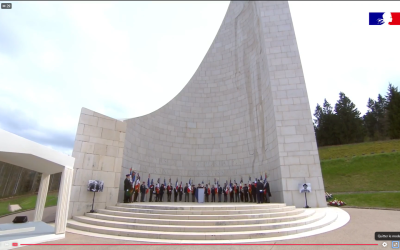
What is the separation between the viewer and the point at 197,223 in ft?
19.8

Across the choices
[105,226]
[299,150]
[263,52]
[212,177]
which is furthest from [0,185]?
[263,52]

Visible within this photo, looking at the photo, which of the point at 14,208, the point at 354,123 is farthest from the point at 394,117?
the point at 14,208

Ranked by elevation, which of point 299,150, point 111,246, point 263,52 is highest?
point 263,52

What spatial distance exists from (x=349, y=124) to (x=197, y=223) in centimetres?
3413

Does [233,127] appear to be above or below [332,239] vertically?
above

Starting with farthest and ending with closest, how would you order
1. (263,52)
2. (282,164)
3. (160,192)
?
(263,52), (160,192), (282,164)

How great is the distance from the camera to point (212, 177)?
49.6 feet

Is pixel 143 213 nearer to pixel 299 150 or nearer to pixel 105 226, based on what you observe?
pixel 105 226

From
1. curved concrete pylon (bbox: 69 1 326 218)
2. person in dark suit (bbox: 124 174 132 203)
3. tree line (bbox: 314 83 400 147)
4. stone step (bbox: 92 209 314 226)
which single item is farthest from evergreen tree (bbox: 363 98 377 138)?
person in dark suit (bbox: 124 174 132 203)

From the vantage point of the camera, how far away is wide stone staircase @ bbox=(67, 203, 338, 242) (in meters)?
5.35

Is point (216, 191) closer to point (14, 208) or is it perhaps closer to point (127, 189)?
point (127, 189)

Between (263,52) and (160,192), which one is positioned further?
(263,52)

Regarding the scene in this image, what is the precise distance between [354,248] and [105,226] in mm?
6424

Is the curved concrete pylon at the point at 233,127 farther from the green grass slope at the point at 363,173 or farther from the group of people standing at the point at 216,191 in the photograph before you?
the green grass slope at the point at 363,173
